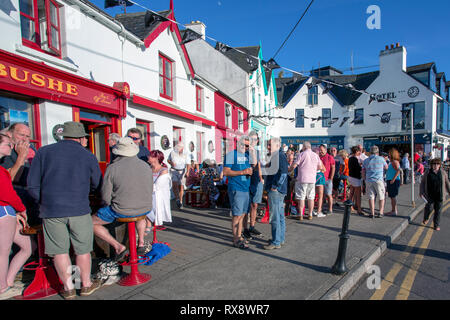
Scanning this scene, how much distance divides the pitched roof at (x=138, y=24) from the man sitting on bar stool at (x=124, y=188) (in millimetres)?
6485

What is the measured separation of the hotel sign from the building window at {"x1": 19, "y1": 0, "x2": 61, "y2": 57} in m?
0.58

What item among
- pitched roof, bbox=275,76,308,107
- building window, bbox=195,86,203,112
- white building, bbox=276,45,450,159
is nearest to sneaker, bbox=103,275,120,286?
building window, bbox=195,86,203,112

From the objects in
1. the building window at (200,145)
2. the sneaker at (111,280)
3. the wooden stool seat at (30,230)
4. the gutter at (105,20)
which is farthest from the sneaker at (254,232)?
the building window at (200,145)

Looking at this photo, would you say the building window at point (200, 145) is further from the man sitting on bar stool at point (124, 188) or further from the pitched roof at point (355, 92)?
the pitched roof at point (355, 92)

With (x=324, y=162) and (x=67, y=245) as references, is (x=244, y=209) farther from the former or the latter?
(x=324, y=162)

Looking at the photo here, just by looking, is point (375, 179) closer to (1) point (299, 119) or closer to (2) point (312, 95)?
(1) point (299, 119)

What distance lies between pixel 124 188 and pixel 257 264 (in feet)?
7.26

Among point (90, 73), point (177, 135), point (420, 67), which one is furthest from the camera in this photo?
point (420, 67)

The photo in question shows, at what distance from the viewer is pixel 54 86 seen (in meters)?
5.61

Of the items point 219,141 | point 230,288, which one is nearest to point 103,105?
point 230,288

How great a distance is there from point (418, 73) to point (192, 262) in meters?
28.0

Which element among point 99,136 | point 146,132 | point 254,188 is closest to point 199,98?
point 146,132

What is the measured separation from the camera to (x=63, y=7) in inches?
240

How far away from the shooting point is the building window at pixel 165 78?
9.84 metres
